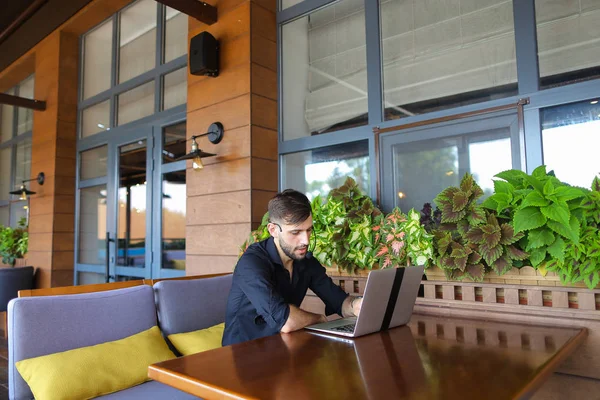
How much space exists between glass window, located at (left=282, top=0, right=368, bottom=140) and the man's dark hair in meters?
1.56

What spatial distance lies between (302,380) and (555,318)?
136 cm

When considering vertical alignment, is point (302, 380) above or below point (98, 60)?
below

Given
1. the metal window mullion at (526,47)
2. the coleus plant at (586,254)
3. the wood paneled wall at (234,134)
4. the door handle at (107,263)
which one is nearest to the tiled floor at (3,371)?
the door handle at (107,263)

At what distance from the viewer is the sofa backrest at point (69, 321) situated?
1853 millimetres

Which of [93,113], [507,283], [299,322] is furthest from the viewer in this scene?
[93,113]

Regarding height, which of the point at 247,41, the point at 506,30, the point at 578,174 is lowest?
the point at 578,174

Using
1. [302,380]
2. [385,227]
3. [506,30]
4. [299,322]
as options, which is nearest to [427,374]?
[302,380]

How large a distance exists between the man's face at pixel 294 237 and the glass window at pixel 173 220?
8.92ft

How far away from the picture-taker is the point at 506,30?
2791mm

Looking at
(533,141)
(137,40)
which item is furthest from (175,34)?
(533,141)

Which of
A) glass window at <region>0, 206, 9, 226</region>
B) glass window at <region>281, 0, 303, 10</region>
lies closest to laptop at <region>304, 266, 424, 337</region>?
glass window at <region>281, 0, 303, 10</region>

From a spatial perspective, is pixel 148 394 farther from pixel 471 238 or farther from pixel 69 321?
pixel 471 238

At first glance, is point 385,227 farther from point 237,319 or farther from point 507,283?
point 237,319

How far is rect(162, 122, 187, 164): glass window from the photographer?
4.65 metres
